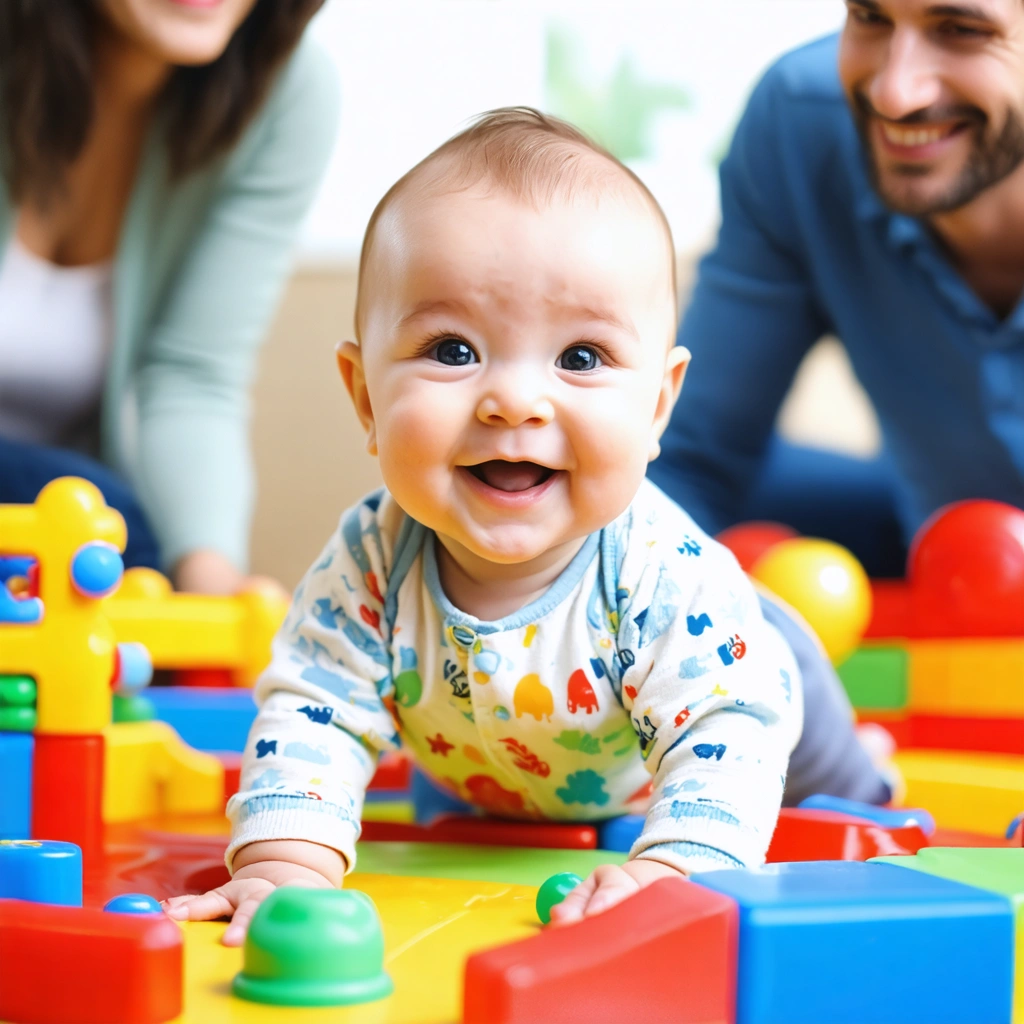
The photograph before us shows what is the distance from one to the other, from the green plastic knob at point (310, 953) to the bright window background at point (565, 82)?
2129 mm

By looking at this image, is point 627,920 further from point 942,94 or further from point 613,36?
point 613,36

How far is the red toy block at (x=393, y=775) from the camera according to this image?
1174 mm

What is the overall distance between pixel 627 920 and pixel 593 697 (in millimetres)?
251

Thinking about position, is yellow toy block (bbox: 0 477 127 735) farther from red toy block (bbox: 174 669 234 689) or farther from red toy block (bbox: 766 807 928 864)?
red toy block (bbox: 174 669 234 689)

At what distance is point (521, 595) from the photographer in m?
0.74

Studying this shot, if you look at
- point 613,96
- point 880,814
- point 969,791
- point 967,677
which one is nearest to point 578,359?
point 880,814

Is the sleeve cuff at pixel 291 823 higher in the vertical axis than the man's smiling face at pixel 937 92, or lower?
lower

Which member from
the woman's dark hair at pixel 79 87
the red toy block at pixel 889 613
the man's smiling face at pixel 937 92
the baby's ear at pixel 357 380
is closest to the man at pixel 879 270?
the man's smiling face at pixel 937 92

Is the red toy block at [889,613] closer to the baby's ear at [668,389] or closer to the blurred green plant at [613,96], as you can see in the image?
the baby's ear at [668,389]

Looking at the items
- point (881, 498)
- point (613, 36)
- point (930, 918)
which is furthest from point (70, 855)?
point (613, 36)

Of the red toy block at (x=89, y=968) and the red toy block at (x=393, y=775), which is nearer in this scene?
the red toy block at (x=89, y=968)

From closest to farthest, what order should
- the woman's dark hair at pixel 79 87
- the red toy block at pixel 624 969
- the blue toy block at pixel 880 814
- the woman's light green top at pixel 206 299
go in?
the red toy block at pixel 624 969
the blue toy block at pixel 880 814
the woman's dark hair at pixel 79 87
the woman's light green top at pixel 206 299

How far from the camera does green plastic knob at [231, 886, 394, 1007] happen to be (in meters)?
0.47

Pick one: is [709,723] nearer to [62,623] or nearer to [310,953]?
[310,953]
